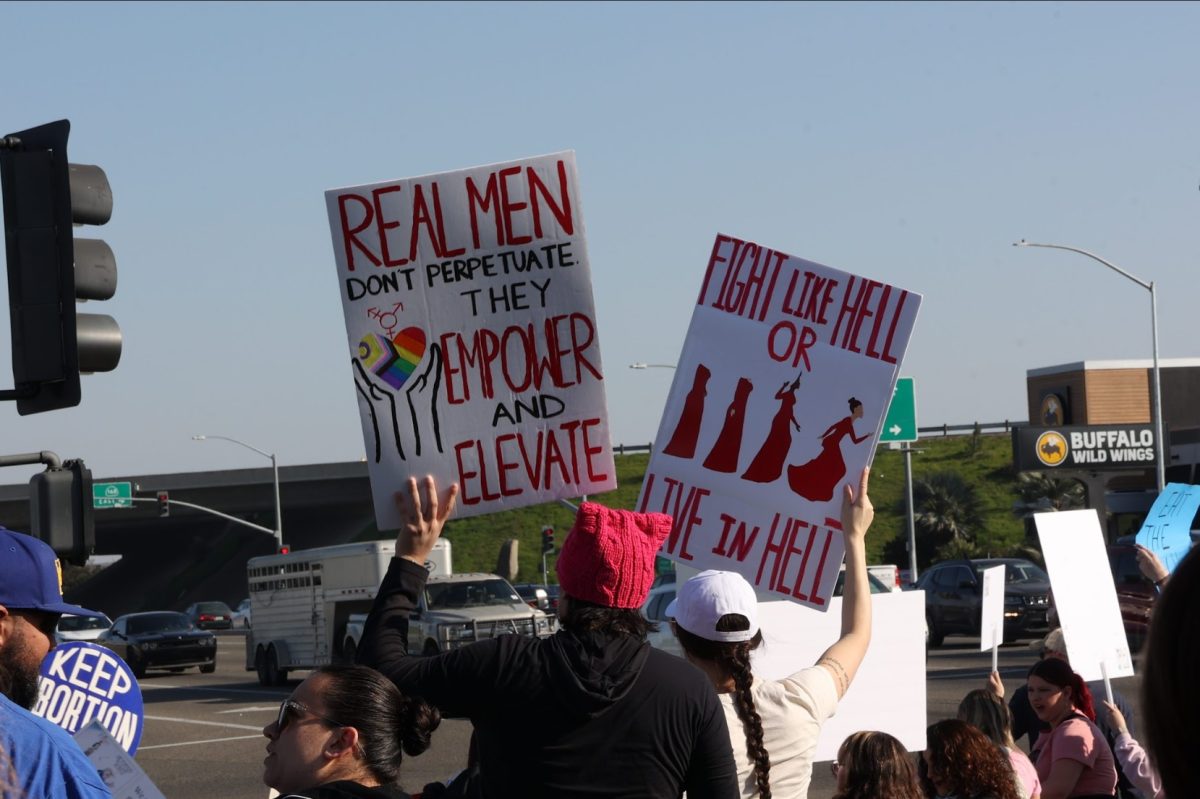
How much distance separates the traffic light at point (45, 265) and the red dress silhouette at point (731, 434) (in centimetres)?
318

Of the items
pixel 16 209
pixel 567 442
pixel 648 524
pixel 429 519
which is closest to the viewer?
pixel 648 524

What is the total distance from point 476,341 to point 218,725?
1824 cm

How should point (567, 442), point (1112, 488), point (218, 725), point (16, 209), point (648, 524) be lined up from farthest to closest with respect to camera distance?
point (1112, 488)
point (218, 725)
point (16, 209)
point (567, 442)
point (648, 524)

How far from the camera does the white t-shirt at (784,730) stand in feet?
12.0

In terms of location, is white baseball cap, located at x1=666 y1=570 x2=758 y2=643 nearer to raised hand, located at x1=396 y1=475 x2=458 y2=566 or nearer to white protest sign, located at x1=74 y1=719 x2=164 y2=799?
raised hand, located at x1=396 y1=475 x2=458 y2=566

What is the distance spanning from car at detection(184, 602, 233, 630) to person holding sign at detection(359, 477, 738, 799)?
159 feet

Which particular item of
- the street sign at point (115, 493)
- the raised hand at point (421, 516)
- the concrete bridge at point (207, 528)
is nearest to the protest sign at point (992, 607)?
the raised hand at point (421, 516)

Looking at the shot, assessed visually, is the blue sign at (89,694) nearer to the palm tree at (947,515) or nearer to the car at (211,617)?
the car at (211,617)

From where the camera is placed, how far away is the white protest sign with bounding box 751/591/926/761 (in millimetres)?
5402

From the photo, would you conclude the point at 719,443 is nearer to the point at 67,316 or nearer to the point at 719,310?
the point at 719,310

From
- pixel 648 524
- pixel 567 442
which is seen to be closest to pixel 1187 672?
pixel 648 524

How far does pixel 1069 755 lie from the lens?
586 cm

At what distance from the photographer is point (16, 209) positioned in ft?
22.1

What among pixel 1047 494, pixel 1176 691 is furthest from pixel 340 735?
pixel 1047 494
